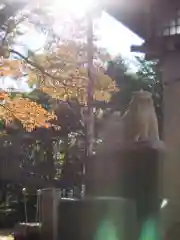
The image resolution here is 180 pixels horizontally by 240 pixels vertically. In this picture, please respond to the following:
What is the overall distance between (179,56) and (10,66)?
3.93 meters

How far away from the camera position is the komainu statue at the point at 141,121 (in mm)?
12453

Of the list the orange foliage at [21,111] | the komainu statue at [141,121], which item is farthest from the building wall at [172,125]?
the orange foliage at [21,111]

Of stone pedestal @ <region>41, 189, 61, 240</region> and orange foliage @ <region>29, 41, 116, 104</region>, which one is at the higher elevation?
orange foliage @ <region>29, 41, 116, 104</region>

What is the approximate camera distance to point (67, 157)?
1339 inches

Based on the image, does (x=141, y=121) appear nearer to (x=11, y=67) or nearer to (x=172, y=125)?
(x=172, y=125)

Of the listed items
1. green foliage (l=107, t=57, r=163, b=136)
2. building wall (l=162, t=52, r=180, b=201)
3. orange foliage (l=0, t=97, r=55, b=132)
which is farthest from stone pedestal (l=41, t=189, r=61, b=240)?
green foliage (l=107, t=57, r=163, b=136)

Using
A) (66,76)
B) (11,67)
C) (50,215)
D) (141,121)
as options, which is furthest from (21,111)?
(141,121)

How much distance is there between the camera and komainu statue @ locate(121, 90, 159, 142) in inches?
490

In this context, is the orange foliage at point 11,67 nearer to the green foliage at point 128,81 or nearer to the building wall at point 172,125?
the building wall at point 172,125

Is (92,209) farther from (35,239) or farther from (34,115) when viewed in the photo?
(34,115)

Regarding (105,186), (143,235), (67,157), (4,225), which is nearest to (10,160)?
(67,157)

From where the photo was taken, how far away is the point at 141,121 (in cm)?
1248

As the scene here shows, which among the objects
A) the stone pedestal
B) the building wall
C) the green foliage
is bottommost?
the stone pedestal

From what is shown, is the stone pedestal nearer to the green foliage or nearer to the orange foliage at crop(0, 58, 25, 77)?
the orange foliage at crop(0, 58, 25, 77)
